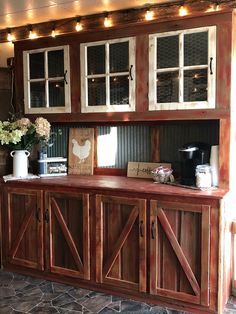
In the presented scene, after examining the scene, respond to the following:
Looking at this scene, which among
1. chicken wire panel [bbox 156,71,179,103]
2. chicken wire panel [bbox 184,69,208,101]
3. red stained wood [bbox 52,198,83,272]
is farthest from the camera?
red stained wood [bbox 52,198,83,272]

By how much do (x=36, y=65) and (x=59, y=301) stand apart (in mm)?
2045

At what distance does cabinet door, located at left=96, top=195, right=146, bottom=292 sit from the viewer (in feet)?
8.95

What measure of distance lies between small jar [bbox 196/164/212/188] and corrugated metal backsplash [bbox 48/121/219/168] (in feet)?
1.33

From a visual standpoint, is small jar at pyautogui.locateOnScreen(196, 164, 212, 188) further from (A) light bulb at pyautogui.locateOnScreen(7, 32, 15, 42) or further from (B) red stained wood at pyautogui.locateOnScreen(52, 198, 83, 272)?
(A) light bulb at pyautogui.locateOnScreen(7, 32, 15, 42)

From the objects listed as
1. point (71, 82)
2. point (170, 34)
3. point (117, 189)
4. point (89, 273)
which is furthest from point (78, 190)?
point (170, 34)

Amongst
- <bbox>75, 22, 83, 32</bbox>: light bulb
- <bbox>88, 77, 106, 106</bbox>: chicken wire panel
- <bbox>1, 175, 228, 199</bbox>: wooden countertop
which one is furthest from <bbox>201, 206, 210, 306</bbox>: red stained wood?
<bbox>75, 22, 83, 32</bbox>: light bulb

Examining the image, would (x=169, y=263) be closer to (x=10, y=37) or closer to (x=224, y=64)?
(x=224, y=64)

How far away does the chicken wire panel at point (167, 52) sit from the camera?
8.80 feet

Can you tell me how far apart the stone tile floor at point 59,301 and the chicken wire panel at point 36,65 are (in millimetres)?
1851

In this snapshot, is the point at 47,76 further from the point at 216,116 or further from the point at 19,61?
the point at 216,116

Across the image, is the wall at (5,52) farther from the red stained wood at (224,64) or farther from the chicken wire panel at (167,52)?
the red stained wood at (224,64)

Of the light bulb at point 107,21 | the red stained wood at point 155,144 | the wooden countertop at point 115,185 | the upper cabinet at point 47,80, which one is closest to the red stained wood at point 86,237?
the wooden countertop at point 115,185

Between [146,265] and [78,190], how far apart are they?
79 cm

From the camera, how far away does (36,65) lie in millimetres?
3305
